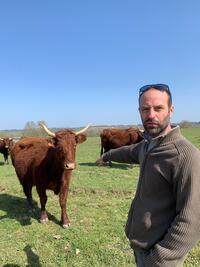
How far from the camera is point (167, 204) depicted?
2.84m

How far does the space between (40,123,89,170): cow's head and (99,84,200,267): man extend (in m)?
3.92

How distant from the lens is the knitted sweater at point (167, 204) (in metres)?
2.60

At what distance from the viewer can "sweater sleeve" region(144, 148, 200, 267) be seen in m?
2.59

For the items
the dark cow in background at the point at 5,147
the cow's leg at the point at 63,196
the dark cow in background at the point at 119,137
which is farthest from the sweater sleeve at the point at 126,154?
the dark cow in background at the point at 5,147

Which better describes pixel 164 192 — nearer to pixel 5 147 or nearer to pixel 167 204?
pixel 167 204

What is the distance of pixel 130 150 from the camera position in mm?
3834

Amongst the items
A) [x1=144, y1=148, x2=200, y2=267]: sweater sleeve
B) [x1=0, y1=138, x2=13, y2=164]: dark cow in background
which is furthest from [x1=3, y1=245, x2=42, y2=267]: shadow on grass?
[x1=0, y1=138, x2=13, y2=164]: dark cow in background

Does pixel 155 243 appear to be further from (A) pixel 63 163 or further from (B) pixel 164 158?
(A) pixel 63 163

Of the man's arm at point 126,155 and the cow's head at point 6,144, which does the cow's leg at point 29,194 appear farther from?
the cow's head at point 6,144

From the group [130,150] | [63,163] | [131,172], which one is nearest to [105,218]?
[63,163]

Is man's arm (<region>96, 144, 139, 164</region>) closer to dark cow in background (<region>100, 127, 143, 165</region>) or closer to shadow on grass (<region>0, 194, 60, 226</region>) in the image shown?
shadow on grass (<region>0, 194, 60, 226</region>)

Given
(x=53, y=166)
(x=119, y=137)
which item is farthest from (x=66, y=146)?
(x=119, y=137)

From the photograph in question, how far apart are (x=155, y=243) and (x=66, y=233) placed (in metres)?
4.38

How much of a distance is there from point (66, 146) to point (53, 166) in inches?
30.8
